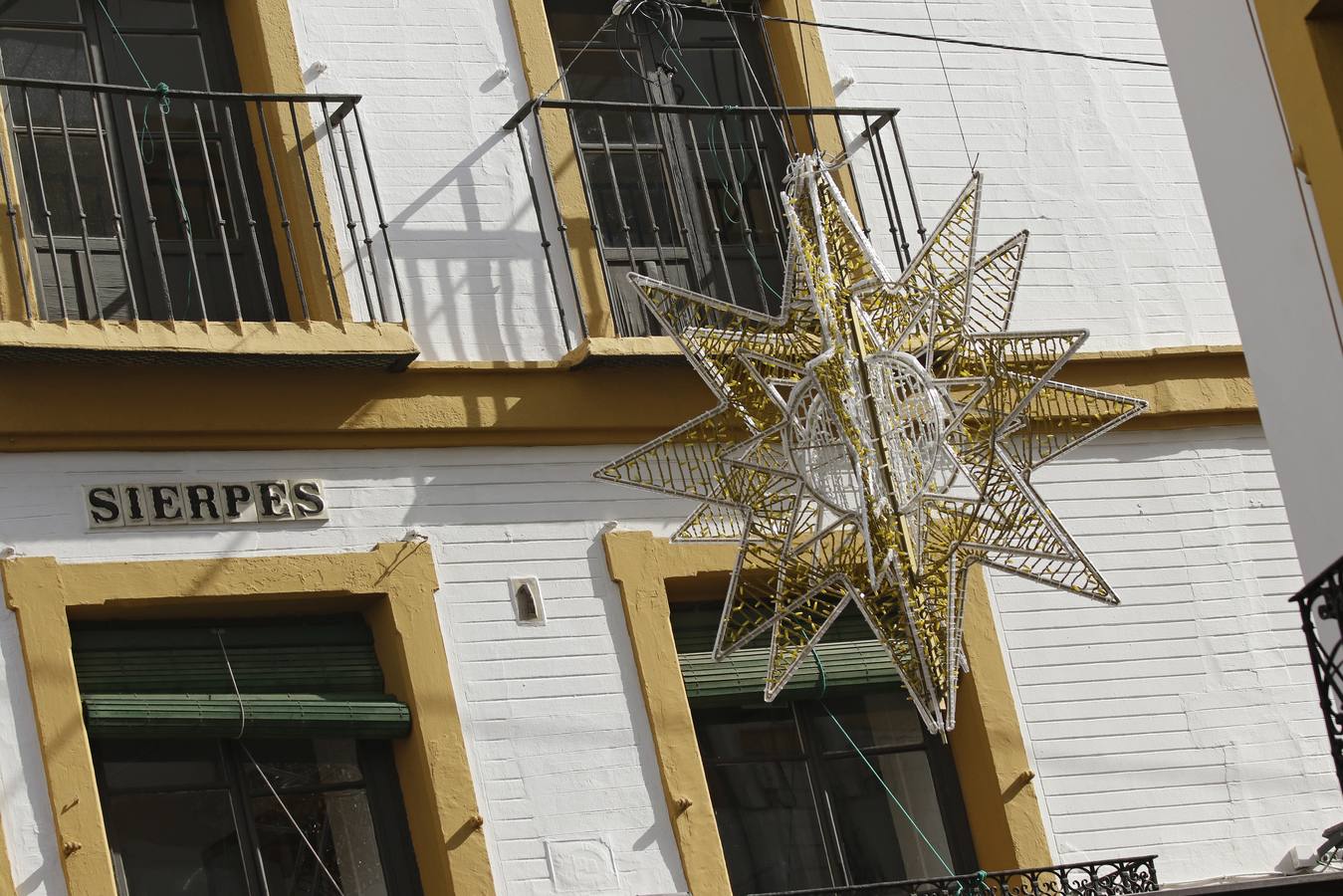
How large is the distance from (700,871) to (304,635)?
205cm

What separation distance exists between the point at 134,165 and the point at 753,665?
145 inches

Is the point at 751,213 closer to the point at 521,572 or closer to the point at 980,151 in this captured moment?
the point at 980,151

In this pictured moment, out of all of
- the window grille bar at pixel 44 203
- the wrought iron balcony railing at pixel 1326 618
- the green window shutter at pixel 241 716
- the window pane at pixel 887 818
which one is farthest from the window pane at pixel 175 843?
the wrought iron balcony railing at pixel 1326 618

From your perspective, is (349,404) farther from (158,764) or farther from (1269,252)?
(1269,252)

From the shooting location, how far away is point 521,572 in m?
12.6

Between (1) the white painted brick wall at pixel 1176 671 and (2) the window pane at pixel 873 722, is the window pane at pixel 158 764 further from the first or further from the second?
(1) the white painted brick wall at pixel 1176 671

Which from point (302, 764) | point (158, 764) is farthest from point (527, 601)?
point (158, 764)

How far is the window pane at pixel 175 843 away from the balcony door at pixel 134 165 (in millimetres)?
2155

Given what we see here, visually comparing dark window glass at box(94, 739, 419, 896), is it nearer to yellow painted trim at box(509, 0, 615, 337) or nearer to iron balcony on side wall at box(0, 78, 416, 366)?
iron balcony on side wall at box(0, 78, 416, 366)

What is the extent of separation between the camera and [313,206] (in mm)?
Result: 12812

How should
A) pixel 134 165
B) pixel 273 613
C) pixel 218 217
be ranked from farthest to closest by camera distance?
pixel 134 165 → pixel 218 217 → pixel 273 613

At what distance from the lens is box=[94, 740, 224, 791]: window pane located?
459 inches

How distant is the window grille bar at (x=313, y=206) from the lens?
41.4 feet


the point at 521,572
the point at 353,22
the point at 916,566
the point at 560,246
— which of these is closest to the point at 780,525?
the point at 916,566
